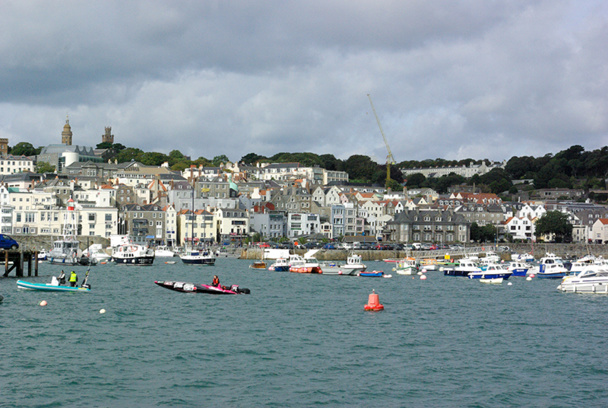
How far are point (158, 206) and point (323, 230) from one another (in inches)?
1127

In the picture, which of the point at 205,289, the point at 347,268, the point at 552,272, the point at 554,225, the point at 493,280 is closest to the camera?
the point at 205,289

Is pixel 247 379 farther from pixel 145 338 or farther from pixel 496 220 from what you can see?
pixel 496 220

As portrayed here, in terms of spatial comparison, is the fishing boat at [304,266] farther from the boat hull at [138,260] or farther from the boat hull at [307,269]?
the boat hull at [138,260]

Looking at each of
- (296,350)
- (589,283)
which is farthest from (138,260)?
(296,350)

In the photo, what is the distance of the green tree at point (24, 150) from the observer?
194m

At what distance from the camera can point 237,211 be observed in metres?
129

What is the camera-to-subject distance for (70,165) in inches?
6491

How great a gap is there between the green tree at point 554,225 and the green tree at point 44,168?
100647mm

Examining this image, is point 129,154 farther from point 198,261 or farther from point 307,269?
point 307,269

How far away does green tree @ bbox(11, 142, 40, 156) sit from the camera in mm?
193688

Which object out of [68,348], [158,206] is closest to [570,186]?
[158,206]

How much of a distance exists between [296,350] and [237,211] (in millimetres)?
99574

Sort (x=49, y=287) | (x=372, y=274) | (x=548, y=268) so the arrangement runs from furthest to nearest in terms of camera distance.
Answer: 1. (x=548, y=268)
2. (x=372, y=274)
3. (x=49, y=287)

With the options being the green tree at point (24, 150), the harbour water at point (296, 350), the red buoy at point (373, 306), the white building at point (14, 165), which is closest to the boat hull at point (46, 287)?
the harbour water at point (296, 350)
